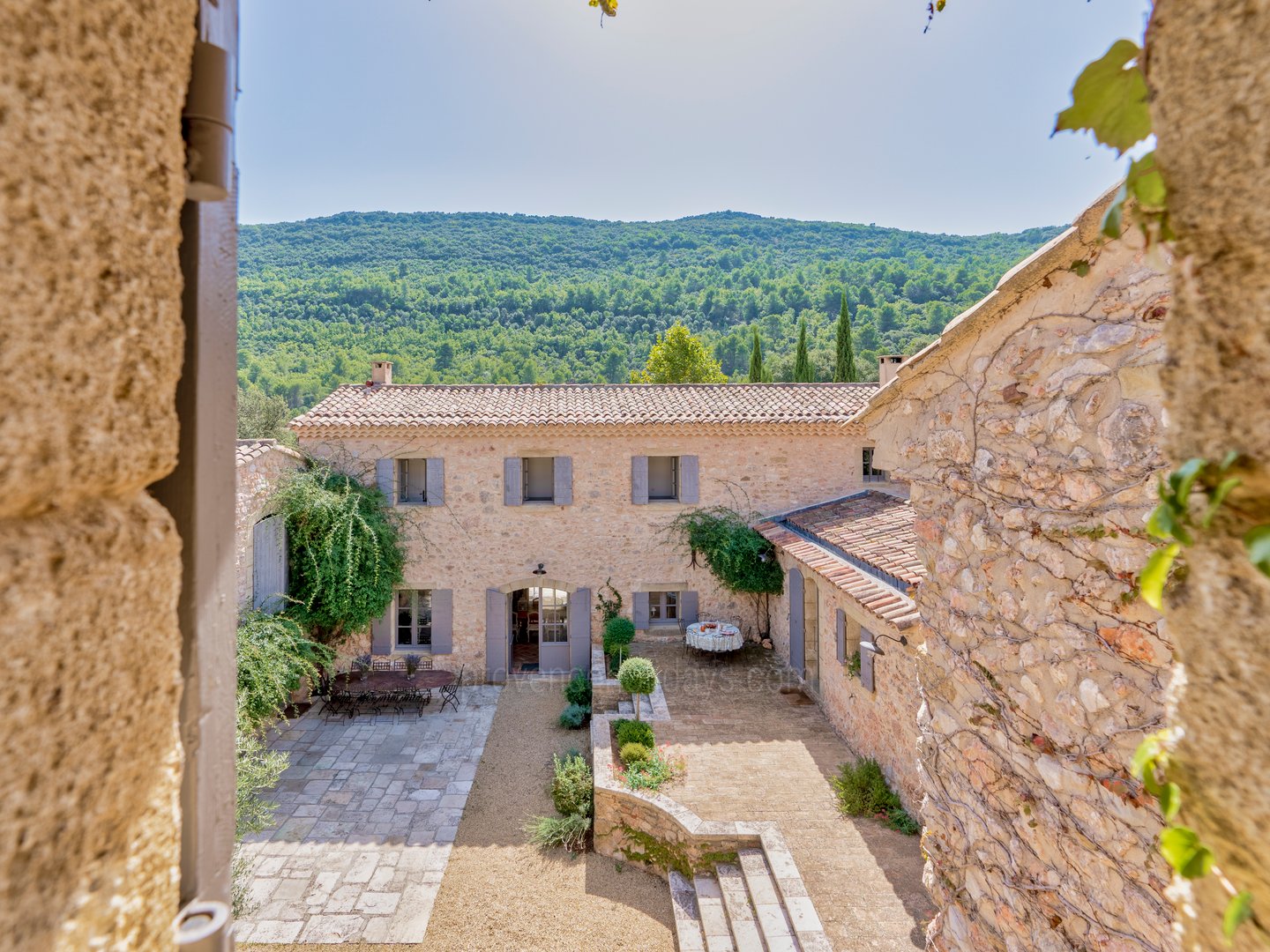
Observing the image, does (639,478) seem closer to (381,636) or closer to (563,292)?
(381,636)

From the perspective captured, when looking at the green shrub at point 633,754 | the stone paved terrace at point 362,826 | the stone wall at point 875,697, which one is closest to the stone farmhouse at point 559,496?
the stone paved terrace at point 362,826

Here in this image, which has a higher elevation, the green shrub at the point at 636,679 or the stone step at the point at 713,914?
the green shrub at the point at 636,679

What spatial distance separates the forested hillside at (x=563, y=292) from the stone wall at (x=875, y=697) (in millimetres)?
26179

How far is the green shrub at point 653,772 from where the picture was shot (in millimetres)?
7750

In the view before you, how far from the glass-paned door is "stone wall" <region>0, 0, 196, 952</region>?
1072 centimetres

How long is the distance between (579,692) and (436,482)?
5.03 m

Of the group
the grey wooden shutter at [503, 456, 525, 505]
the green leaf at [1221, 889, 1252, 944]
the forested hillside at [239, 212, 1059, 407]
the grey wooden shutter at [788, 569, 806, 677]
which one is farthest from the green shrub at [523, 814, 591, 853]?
the forested hillside at [239, 212, 1059, 407]

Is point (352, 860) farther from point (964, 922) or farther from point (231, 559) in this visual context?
point (231, 559)

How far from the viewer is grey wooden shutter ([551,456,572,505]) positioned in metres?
13.1

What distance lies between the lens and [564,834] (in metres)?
7.85

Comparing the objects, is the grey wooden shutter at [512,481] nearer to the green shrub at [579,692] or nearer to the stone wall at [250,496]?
the green shrub at [579,692]

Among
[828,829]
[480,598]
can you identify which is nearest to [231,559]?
[828,829]

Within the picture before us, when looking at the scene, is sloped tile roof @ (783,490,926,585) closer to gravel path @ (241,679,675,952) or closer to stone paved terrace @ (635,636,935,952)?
stone paved terrace @ (635,636,935,952)

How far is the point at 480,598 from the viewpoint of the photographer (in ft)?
43.2
